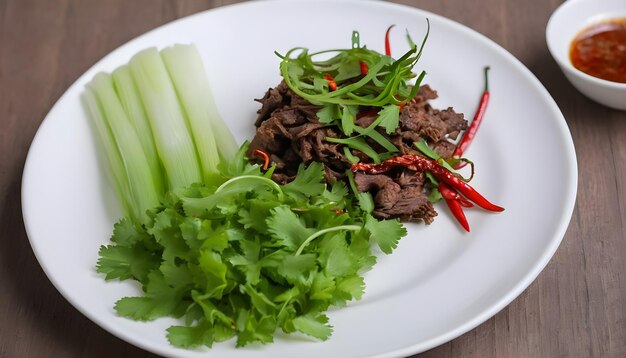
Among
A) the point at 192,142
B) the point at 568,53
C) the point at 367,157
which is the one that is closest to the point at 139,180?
the point at 192,142

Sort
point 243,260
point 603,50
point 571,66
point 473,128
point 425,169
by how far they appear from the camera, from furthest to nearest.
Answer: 1. point 603,50
2. point 571,66
3. point 473,128
4. point 425,169
5. point 243,260

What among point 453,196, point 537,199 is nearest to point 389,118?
point 453,196

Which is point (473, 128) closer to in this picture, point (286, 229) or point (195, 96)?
A: point (286, 229)

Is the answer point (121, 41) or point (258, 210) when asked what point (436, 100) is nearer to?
point (258, 210)

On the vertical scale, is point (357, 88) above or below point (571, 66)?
above

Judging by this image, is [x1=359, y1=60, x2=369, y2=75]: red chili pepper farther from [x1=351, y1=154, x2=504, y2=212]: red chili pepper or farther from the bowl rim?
the bowl rim

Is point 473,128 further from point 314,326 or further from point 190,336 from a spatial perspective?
point 190,336

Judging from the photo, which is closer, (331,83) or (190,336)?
(190,336)

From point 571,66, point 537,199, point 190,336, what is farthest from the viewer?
point 571,66

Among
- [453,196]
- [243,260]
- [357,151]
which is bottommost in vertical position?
[453,196]
